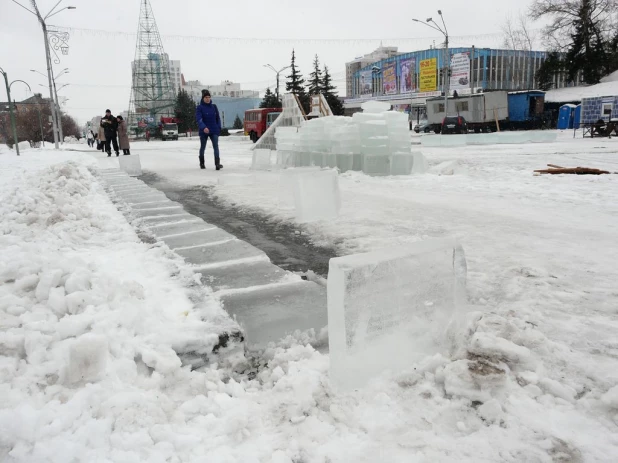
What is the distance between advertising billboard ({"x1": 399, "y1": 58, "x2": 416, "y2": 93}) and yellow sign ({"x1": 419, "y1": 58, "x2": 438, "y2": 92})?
1142mm

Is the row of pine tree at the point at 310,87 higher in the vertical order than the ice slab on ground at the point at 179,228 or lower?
higher

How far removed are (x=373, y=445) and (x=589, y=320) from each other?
1423 millimetres

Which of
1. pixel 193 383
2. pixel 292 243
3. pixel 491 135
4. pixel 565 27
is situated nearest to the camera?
pixel 193 383

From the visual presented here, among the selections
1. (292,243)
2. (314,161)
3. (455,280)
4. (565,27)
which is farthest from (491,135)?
(565,27)

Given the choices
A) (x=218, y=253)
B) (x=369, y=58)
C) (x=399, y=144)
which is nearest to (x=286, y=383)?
(x=218, y=253)

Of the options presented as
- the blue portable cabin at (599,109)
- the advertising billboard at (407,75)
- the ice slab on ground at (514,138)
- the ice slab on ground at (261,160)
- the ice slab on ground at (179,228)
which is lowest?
the ice slab on ground at (179,228)

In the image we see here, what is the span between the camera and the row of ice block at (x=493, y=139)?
60.3 feet

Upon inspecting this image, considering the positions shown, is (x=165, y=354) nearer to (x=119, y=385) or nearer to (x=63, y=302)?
(x=119, y=385)

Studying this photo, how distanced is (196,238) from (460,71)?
167ft

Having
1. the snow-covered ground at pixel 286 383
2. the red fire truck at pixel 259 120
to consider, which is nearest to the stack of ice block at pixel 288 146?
the snow-covered ground at pixel 286 383

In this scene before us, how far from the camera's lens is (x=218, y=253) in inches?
131

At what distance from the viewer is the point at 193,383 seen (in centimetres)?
172

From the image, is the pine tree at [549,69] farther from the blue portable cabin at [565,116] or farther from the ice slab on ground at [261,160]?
the ice slab on ground at [261,160]

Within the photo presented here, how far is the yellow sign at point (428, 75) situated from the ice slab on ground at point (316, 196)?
1935 inches
